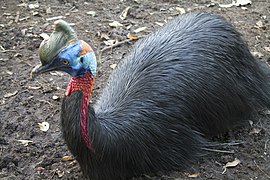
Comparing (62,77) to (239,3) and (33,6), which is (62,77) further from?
(239,3)

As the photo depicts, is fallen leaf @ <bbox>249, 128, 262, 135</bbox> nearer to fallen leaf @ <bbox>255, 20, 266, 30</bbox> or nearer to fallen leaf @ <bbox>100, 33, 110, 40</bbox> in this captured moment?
fallen leaf @ <bbox>255, 20, 266, 30</bbox>

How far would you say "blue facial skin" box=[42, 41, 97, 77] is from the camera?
2898 millimetres

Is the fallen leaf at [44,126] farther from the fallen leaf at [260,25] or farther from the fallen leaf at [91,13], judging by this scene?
the fallen leaf at [260,25]

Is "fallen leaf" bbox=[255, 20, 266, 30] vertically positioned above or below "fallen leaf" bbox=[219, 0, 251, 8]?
below

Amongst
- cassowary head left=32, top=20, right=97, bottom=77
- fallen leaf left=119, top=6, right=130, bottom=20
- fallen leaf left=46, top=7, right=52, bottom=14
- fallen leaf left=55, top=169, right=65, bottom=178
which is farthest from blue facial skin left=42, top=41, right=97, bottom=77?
fallen leaf left=46, top=7, right=52, bottom=14

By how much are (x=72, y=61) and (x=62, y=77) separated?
1.75m

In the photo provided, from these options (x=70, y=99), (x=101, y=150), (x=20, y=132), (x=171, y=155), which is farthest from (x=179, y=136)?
(x=20, y=132)

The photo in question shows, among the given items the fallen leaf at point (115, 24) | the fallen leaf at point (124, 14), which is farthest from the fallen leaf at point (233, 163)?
the fallen leaf at point (124, 14)

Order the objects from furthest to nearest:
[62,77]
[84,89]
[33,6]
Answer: [33,6] → [62,77] → [84,89]

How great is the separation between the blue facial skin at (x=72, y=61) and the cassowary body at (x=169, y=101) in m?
0.13

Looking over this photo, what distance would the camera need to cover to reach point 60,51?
2.88 m

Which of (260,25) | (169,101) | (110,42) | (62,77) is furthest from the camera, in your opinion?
(260,25)

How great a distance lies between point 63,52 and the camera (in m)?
2.89

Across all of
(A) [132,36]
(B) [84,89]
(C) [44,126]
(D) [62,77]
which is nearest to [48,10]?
(A) [132,36]
